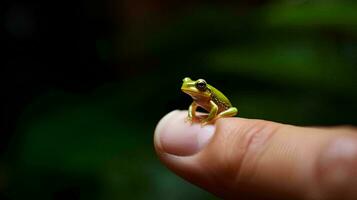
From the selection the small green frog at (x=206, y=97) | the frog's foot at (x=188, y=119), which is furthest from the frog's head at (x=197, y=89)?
the frog's foot at (x=188, y=119)

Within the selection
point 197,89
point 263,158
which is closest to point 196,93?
point 197,89

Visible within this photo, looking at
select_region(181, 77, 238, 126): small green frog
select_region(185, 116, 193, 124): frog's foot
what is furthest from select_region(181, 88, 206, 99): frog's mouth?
select_region(185, 116, 193, 124): frog's foot

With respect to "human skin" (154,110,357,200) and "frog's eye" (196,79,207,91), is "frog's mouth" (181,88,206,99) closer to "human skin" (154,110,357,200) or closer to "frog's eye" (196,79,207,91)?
"frog's eye" (196,79,207,91)

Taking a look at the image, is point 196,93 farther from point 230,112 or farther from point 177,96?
point 177,96

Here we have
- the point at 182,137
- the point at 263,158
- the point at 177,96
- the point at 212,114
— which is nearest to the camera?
the point at 263,158

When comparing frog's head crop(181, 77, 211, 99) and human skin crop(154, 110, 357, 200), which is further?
frog's head crop(181, 77, 211, 99)

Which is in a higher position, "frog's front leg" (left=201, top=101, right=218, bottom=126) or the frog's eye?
the frog's eye

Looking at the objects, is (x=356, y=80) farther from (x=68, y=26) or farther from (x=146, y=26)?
(x=68, y=26)

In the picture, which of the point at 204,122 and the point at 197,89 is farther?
the point at 197,89

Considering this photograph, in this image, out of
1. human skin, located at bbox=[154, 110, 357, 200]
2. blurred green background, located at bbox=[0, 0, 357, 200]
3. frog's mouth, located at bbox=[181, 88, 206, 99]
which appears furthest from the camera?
blurred green background, located at bbox=[0, 0, 357, 200]

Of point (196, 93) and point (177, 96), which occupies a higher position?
point (196, 93)
